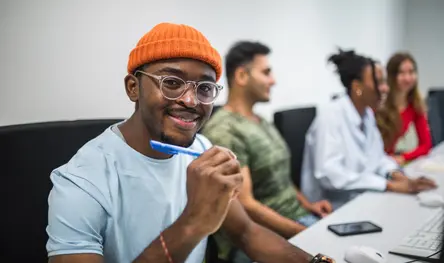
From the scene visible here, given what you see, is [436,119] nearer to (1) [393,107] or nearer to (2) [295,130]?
(1) [393,107]

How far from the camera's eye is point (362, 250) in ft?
2.76

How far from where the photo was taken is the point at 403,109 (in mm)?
2529

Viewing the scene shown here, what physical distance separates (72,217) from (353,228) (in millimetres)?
677

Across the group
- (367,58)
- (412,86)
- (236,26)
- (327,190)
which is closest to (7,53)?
(236,26)

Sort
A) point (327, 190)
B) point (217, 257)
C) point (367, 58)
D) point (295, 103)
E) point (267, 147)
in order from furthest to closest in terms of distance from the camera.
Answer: point (295, 103), point (367, 58), point (327, 190), point (267, 147), point (217, 257)

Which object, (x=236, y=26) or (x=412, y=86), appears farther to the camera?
(x=412, y=86)

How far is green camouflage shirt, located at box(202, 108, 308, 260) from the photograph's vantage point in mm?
1348

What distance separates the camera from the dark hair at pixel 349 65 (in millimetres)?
1727

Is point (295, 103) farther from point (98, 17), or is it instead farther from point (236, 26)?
point (98, 17)

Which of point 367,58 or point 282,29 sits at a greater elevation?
point 282,29

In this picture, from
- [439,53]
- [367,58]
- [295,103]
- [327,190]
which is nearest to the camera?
[327,190]

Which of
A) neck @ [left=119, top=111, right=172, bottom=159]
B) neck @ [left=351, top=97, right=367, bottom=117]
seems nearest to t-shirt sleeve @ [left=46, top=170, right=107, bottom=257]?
neck @ [left=119, top=111, right=172, bottom=159]

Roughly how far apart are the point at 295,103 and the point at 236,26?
0.89 metres

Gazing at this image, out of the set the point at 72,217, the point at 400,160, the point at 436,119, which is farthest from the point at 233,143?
the point at 436,119
